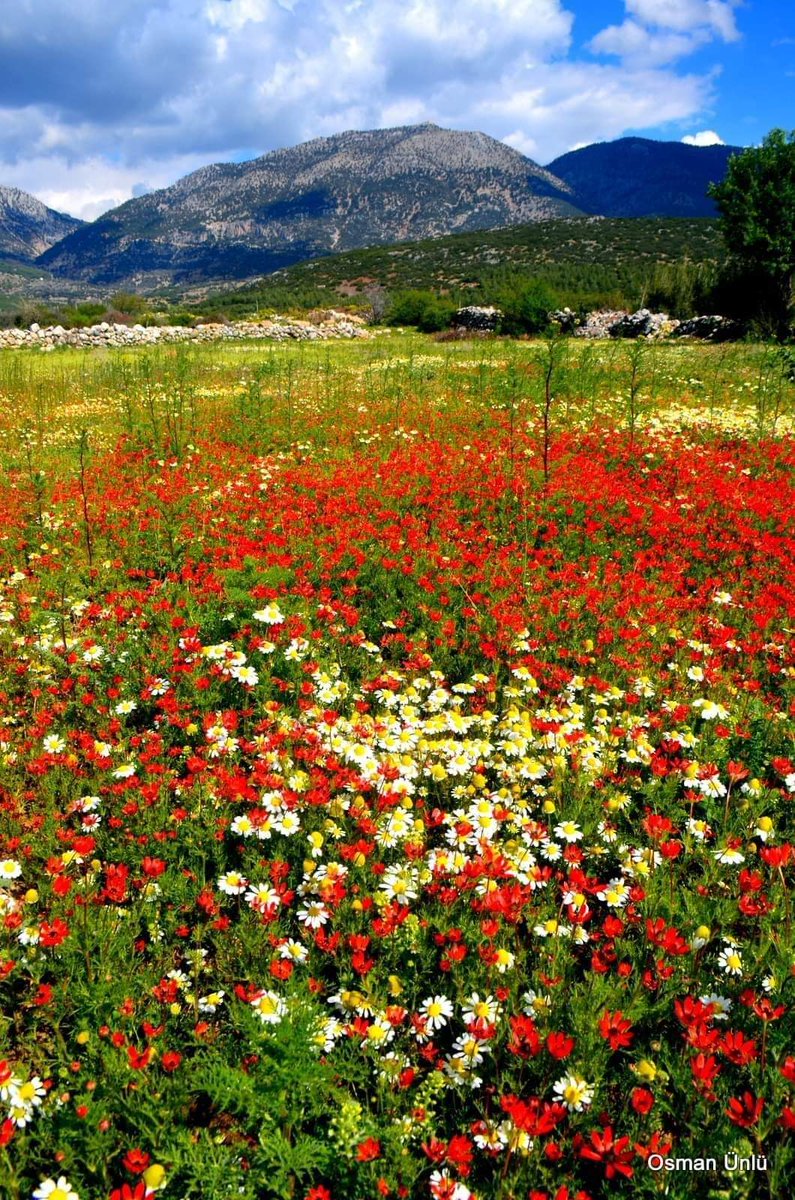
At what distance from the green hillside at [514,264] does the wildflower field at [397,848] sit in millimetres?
55188

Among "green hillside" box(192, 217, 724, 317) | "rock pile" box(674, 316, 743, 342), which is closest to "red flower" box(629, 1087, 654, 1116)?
"rock pile" box(674, 316, 743, 342)

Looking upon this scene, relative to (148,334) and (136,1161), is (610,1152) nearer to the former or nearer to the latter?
(136,1161)

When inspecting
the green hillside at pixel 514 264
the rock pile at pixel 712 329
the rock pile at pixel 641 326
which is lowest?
the rock pile at pixel 712 329

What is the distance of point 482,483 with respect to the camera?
929 centimetres

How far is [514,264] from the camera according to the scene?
102 meters

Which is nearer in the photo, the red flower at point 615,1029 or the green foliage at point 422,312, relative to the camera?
the red flower at point 615,1029

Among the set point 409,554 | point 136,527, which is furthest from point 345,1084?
point 136,527

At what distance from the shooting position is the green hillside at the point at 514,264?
77938 mm

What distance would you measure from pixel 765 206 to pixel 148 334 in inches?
1497

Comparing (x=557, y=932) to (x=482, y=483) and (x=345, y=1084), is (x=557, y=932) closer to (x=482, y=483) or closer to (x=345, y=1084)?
(x=345, y=1084)

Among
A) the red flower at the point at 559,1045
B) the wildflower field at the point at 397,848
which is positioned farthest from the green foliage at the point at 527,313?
the red flower at the point at 559,1045

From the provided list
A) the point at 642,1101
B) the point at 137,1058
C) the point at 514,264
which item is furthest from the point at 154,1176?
the point at 514,264

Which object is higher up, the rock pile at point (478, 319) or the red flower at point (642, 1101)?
the rock pile at point (478, 319)

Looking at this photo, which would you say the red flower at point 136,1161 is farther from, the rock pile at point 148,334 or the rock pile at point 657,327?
the rock pile at point 148,334
